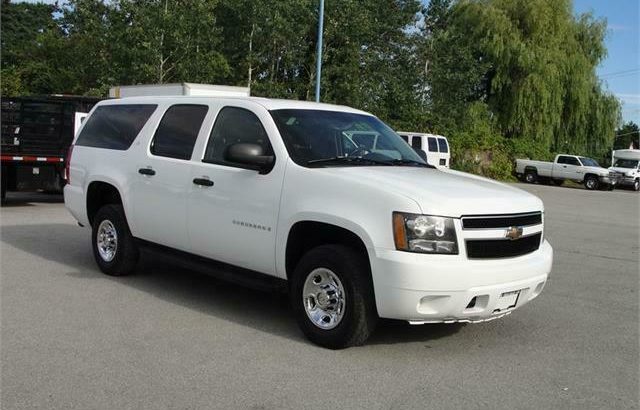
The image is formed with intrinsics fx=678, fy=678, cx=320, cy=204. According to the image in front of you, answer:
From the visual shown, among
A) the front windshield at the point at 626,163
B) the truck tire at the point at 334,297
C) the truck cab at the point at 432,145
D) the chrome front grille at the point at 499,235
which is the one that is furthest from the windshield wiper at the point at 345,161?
the front windshield at the point at 626,163

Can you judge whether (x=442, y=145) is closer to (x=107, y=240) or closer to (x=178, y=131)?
(x=107, y=240)

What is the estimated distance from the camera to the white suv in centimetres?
469

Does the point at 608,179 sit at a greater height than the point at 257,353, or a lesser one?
lesser

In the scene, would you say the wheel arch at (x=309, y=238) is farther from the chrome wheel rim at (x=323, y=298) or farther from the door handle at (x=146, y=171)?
the door handle at (x=146, y=171)

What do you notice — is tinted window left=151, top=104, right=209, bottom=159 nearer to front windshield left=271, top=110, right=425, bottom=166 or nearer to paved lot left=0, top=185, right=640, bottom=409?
front windshield left=271, top=110, right=425, bottom=166

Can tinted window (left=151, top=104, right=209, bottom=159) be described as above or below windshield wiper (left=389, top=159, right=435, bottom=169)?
above

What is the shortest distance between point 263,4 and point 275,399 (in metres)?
23.1

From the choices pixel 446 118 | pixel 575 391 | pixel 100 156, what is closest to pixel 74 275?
pixel 100 156

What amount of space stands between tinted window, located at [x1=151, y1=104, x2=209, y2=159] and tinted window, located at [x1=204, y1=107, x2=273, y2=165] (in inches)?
9.7

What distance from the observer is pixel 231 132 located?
605cm

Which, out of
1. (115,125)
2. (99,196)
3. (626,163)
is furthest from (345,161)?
(626,163)

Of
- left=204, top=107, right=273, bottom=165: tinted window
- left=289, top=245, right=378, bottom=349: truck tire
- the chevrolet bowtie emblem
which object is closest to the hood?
the chevrolet bowtie emblem

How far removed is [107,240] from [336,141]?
3093 mm

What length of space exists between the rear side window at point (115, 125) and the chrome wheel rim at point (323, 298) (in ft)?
9.53
